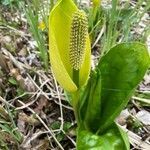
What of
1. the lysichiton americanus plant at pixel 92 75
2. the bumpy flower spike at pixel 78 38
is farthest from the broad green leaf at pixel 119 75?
the bumpy flower spike at pixel 78 38

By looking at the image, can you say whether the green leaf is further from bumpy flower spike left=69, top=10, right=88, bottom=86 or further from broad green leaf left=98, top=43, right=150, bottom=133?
bumpy flower spike left=69, top=10, right=88, bottom=86

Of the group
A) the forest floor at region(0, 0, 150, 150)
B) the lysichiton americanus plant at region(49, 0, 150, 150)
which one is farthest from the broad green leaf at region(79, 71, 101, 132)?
the forest floor at region(0, 0, 150, 150)

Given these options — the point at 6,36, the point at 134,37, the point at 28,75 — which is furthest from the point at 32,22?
the point at 134,37

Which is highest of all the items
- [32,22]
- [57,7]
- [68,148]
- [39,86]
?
[57,7]

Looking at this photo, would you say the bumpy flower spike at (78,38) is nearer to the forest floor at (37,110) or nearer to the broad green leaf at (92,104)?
the broad green leaf at (92,104)

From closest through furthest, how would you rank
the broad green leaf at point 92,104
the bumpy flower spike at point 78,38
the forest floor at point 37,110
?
the bumpy flower spike at point 78,38 → the broad green leaf at point 92,104 → the forest floor at point 37,110

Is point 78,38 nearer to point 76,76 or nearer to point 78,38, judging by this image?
point 78,38

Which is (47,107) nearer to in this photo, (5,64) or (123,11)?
(5,64)
